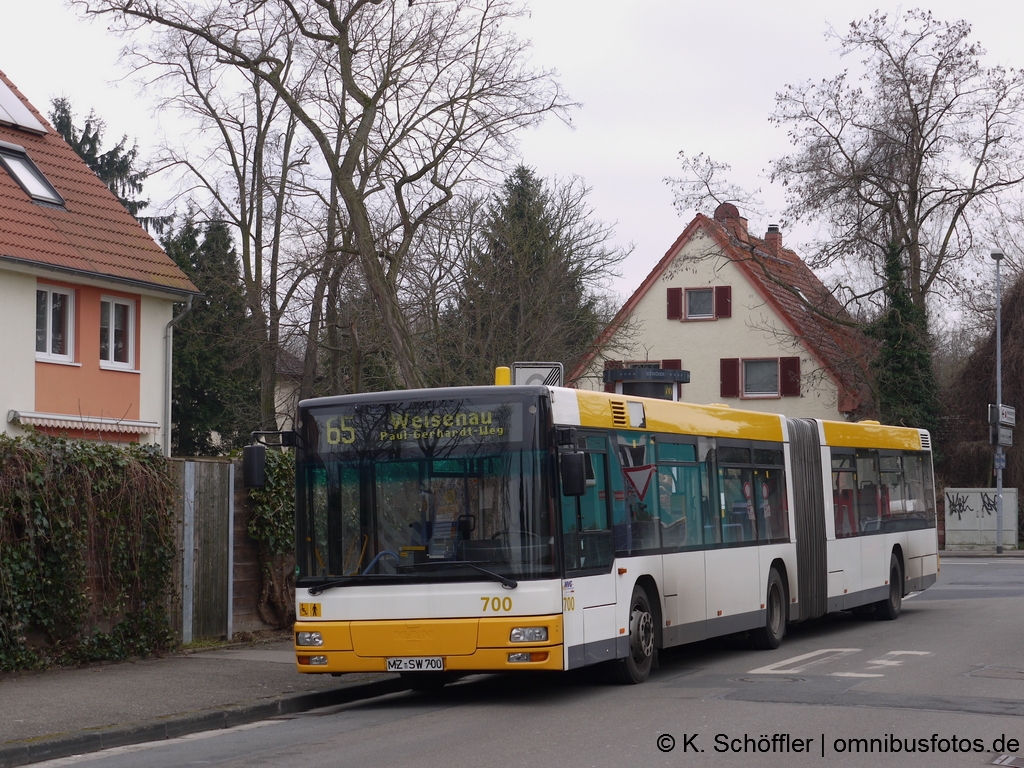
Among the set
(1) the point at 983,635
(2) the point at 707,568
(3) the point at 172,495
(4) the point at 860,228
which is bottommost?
(1) the point at 983,635

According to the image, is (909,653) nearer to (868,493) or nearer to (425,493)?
(868,493)

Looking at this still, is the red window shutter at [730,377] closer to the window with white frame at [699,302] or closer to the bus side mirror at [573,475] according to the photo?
the window with white frame at [699,302]

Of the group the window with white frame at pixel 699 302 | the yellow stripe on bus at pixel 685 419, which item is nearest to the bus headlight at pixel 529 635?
the yellow stripe on bus at pixel 685 419

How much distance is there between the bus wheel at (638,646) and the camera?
478 inches

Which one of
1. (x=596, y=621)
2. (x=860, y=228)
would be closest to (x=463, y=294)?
(x=860, y=228)

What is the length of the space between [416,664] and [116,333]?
61.4ft

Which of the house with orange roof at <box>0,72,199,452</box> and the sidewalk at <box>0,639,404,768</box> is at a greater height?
Result: the house with orange roof at <box>0,72,199,452</box>

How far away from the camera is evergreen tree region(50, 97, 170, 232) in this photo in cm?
5691

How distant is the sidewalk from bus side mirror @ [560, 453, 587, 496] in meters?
3.15

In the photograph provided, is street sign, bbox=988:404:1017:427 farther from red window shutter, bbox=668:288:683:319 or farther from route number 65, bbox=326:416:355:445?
route number 65, bbox=326:416:355:445

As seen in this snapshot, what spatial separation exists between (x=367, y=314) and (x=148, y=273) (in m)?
4.92

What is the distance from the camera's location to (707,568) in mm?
14086

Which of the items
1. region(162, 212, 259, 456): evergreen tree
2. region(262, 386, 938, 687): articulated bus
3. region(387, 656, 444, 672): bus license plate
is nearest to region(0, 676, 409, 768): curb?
region(262, 386, 938, 687): articulated bus

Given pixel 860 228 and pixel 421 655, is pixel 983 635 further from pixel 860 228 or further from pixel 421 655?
pixel 860 228
